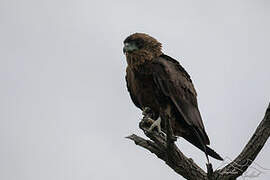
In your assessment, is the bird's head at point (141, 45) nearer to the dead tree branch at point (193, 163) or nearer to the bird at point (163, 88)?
Result: the bird at point (163, 88)

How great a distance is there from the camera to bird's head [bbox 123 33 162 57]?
7809mm

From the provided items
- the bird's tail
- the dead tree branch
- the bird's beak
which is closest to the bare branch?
the dead tree branch

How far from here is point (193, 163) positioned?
598cm

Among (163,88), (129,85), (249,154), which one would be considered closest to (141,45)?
(129,85)

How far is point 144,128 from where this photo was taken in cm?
626

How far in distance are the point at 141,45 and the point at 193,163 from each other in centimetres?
252

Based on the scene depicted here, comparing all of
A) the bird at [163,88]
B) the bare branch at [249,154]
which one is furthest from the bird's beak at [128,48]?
the bare branch at [249,154]

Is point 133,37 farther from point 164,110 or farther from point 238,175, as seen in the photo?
point 238,175

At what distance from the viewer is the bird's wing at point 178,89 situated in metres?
7.02

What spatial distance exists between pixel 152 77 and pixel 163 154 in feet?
5.71

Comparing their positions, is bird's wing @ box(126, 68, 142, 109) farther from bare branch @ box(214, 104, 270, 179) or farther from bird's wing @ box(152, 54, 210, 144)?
bare branch @ box(214, 104, 270, 179)

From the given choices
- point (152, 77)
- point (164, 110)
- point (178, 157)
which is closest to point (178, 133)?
point (164, 110)

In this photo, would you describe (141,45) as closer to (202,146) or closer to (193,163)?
A: (202,146)

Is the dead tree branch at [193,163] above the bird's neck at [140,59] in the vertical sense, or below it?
below
